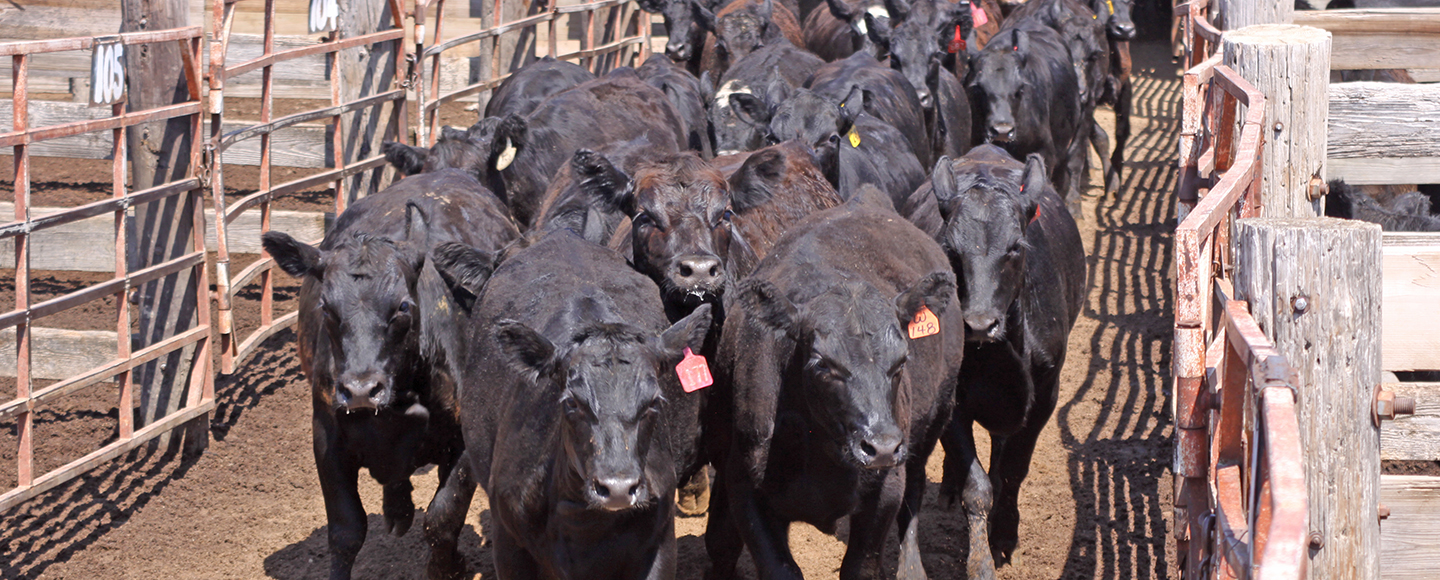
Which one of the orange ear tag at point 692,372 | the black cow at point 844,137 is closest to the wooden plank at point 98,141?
the black cow at point 844,137

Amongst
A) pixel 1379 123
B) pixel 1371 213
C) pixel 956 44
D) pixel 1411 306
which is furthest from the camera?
pixel 956 44

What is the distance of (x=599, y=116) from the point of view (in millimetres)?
8320

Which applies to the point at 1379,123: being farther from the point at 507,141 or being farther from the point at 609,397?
the point at 507,141

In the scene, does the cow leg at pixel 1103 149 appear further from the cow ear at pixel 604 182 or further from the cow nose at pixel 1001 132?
the cow ear at pixel 604 182

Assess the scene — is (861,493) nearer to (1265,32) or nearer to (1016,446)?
(1016,446)

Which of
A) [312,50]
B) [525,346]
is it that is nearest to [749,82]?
[312,50]

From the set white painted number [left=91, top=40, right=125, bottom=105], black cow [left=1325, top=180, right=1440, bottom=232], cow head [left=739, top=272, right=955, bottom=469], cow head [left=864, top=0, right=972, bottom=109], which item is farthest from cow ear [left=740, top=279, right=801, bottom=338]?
cow head [left=864, top=0, right=972, bottom=109]

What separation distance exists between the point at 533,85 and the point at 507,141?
7.03 feet

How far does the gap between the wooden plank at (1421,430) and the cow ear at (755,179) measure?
2.80m

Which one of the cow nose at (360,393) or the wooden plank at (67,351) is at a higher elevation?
the cow nose at (360,393)

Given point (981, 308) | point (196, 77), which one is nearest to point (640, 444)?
point (981, 308)

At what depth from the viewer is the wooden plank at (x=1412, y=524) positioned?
10.9ft

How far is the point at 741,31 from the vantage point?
1227 cm

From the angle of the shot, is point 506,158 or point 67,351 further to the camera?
point 506,158
